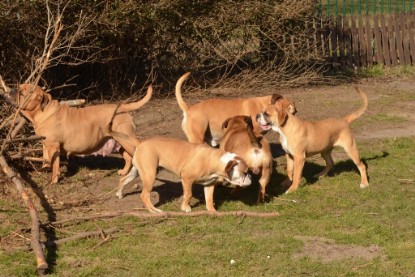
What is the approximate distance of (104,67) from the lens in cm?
1684

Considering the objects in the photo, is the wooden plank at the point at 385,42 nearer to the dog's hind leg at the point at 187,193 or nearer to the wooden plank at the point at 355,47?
the wooden plank at the point at 355,47

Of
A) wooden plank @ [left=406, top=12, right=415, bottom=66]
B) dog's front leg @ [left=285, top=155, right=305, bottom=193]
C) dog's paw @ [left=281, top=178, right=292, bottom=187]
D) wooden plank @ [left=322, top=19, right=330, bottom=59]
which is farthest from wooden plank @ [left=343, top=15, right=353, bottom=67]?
dog's front leg @ [left=285, top=155, right=305, bottom=193]

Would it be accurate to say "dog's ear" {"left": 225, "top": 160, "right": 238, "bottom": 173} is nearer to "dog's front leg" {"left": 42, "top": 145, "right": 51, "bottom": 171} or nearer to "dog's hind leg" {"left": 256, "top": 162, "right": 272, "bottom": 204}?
"dog's hind leg" {"left": 256, "top": 162, "right": 272, "bottom": 204}

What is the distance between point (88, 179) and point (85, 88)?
525 cm

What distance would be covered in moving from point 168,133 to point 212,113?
248cm

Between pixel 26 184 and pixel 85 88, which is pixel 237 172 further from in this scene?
pixel 85 88

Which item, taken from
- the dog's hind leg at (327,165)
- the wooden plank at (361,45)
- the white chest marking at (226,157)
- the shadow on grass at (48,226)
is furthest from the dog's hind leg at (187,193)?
the wooden plank at (361,45)

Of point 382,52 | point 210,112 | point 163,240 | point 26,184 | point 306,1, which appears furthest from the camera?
point 382,52

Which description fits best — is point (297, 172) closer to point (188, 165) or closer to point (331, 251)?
point (188, 165)

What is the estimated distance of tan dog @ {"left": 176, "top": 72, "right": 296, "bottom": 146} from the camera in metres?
11.2

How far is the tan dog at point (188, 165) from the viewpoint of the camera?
9008 millimetres

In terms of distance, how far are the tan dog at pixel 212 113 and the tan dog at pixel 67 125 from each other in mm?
858

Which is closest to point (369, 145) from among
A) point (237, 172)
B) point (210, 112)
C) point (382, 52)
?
point (210, 112)

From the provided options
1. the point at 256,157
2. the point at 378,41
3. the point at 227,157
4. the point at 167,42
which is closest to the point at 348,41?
the point at 378,41
